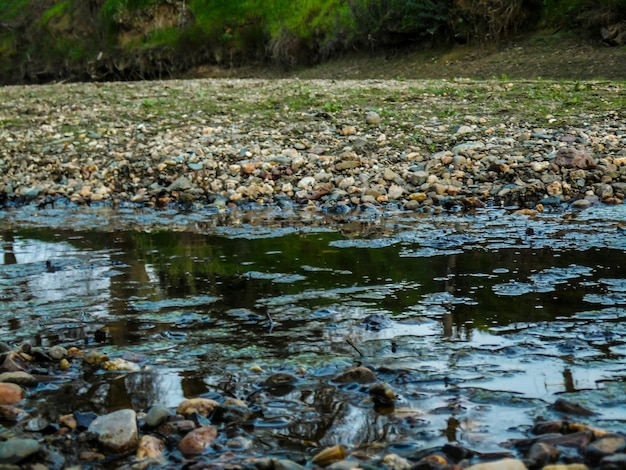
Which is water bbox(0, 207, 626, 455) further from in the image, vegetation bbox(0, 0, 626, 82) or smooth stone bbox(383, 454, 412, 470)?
vegetation bbox(0, 0, 626, 82)

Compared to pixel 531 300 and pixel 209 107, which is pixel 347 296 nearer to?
pixel 531 300

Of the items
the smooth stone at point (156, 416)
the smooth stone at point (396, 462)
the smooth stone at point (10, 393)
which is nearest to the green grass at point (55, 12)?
the smooth stone at point (10, 393)

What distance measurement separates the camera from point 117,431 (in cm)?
274

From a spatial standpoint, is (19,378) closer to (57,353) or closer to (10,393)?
(10,393)

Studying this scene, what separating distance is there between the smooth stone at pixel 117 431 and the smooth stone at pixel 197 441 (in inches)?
6.8

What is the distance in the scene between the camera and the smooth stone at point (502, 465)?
2.41 m

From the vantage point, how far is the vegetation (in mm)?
20719

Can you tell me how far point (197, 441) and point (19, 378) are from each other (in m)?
1.01

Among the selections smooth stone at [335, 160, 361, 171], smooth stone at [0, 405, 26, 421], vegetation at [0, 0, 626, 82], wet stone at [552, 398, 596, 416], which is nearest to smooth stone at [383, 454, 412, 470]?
wet stone at [552, 398, 596, 416]

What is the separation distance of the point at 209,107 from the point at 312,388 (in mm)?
9978

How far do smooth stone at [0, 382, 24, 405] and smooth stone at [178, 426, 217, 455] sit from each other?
827 mm

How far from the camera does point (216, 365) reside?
139 inches

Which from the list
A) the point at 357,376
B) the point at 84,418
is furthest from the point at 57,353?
the point at 357,376

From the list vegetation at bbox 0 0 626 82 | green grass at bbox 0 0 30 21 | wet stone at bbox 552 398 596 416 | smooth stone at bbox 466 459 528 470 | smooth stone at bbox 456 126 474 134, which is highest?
green grass at bbox 0 0 30 21
